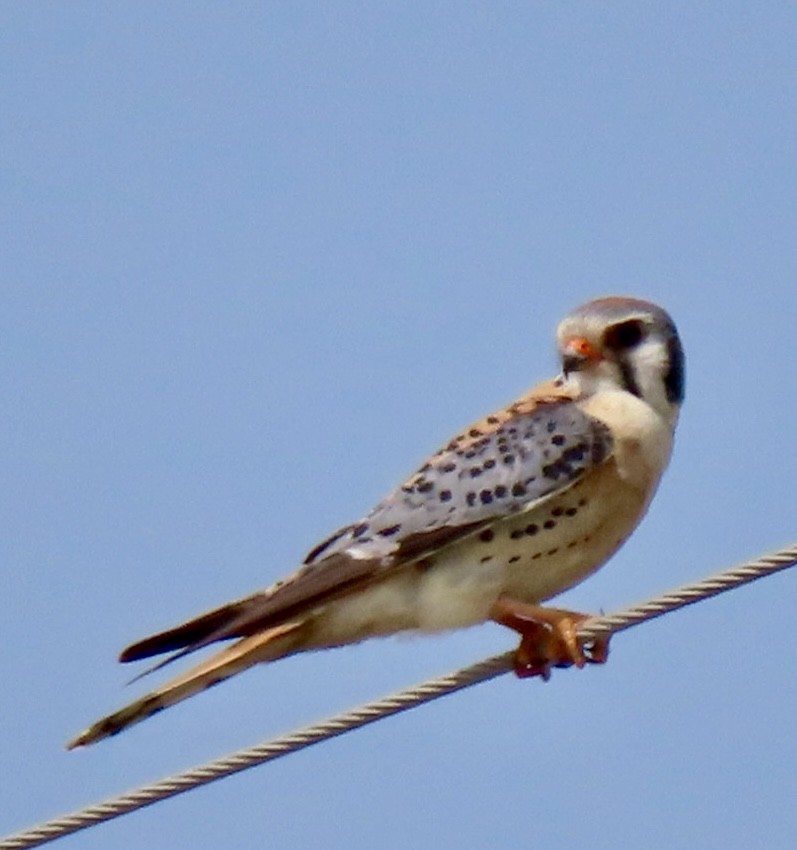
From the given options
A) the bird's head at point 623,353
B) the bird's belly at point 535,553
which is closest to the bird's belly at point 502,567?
the bird's belly at point 535,553

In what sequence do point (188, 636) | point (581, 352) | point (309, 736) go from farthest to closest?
1. point (581, 352)
2. point (188, 636)
3. point (309, 736)

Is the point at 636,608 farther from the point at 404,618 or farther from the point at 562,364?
the point at 562,364

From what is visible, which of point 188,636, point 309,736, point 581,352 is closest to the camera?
point 309,736

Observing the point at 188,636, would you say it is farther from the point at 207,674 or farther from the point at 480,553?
the point at 480,553

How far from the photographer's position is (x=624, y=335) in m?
8.43

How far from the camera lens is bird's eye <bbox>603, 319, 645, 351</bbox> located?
8398 millimetres

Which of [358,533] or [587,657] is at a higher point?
[358,533]

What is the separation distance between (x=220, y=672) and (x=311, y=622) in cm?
30

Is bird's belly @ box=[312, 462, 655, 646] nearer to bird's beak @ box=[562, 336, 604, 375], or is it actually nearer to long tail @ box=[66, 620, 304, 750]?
long tail @ box=[66, 620, 304, 750]

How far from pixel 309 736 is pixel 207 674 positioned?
1287mm

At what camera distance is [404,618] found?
25.7 feet

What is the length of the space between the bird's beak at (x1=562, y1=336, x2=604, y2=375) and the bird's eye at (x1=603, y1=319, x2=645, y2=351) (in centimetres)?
5

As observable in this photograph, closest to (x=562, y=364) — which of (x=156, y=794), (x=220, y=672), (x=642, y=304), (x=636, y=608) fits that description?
(x=642, y=304)

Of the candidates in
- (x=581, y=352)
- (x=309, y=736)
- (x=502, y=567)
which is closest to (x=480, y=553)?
(x=502, y=567)
